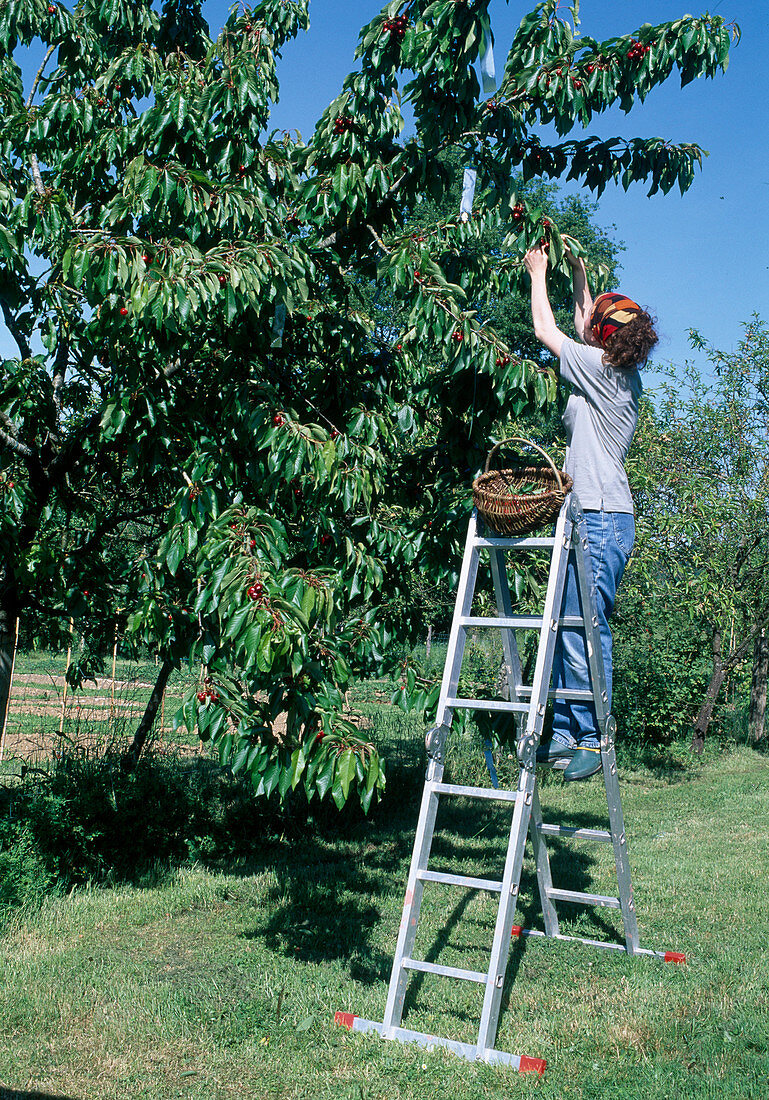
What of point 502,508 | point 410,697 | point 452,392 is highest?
point 452,392

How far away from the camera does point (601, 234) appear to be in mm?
28109

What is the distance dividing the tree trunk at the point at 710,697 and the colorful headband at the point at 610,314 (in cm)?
736

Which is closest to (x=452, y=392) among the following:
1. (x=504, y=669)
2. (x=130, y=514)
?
(x=504, y=669)

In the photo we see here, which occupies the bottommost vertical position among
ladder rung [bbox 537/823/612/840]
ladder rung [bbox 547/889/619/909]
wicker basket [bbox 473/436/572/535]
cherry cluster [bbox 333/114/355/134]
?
ladder rung [bbox 547/889/619/909]

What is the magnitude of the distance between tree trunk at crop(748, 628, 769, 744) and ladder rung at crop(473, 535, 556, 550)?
31.1 feet

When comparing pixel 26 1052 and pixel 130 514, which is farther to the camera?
pixel 130 514

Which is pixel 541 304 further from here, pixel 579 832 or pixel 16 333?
pixel 16 333

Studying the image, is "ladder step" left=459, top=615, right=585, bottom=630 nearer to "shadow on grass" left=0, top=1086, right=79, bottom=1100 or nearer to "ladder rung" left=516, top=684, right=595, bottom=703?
"ladder rung" left=516, top=684, right=595, bottom=703

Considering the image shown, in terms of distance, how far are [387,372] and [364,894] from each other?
3.07 m

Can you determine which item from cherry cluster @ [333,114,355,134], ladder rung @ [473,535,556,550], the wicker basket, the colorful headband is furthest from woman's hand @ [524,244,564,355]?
cherry cluster @ [333,114,355,134]

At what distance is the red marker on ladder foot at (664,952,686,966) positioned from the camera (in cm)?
427

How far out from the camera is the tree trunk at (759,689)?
12320mm

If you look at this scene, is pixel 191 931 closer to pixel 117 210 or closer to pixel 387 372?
pixel 387 372

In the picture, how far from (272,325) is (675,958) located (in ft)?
11.2
